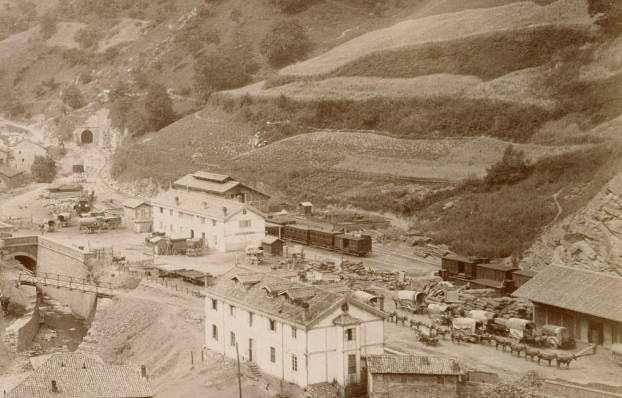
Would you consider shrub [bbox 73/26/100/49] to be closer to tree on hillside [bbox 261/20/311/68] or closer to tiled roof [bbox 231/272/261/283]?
tree on hillside [bbox 261/20/311/68]

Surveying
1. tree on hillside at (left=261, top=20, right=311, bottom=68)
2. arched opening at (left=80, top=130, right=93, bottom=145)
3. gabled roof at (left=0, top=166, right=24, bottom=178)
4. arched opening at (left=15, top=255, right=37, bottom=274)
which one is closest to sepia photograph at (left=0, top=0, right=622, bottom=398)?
tree on hillside at (left=261, top=20, right=311, bottom=68)

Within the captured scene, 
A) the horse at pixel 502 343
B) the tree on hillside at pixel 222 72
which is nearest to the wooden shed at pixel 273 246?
the horse at pixel 502 343

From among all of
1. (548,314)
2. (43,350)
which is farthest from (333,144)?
(548,314)

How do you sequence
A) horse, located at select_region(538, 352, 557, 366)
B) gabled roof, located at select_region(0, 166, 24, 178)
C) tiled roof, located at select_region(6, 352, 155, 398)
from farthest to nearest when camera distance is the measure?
1. gabled roof, located at select_region(0, 166, 24, 178)
2. horse, located at select_region(538, 352, 557, 366)
3. tiled roof, located at select_region(6, 352, 155, 398)

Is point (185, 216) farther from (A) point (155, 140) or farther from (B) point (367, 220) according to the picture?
(A) point (155, 140)

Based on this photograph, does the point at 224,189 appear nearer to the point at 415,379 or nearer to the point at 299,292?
the point at 299,292

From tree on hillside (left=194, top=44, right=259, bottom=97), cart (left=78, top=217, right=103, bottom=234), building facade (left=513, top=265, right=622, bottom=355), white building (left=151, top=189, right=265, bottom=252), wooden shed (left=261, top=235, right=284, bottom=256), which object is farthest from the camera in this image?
tree on hillside (left=194, top=44, right=259, bottom=97)
